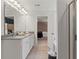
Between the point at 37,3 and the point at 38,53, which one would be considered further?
the point at 37,3

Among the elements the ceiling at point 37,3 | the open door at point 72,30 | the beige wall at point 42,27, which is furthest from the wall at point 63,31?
the beige wall at point 42,27

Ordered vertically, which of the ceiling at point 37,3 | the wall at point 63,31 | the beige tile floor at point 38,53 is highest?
the ceiling at point 37,3

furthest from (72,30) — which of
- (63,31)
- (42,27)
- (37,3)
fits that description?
(42,27)

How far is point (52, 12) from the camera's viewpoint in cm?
980

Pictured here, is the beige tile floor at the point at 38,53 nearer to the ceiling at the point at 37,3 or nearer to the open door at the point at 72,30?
the ceiling at the point at 37,3

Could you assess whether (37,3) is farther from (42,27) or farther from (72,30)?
(42,27)

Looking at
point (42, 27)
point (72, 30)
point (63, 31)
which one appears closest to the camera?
point (72, 30)

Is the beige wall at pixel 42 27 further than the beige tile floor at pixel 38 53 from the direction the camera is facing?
Yes

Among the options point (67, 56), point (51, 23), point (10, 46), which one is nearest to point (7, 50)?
point (10, 46)

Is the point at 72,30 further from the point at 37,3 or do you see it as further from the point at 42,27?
the point at 42,27

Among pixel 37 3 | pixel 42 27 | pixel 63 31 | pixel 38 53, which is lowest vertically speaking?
pixel 38 53

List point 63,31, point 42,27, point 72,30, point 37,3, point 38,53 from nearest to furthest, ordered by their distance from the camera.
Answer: point 72,30
point 63,31
point 38,53
point 37,3
point 42,27

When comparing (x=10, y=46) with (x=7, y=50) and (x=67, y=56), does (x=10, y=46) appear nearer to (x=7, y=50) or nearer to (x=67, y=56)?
(x=7, y=50)

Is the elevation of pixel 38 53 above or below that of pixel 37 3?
below
